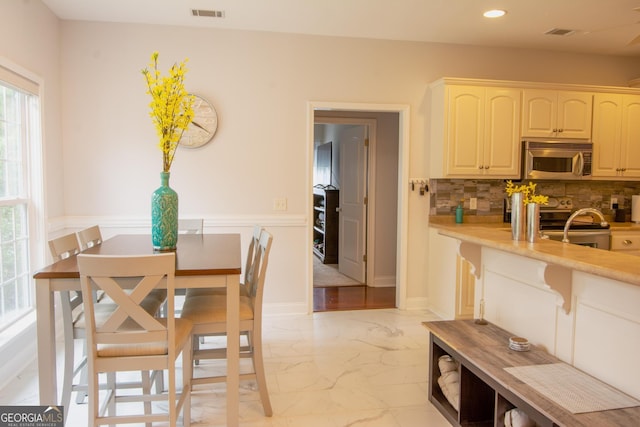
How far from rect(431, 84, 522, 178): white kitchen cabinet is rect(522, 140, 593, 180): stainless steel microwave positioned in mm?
97

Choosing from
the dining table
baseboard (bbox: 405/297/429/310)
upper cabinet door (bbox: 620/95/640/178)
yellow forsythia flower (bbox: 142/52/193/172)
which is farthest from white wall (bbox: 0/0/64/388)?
upper cabinet door (bbox: 620/95/640/178)

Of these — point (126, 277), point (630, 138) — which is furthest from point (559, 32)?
point (126, 277)

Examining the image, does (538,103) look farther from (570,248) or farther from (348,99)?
(570,248)

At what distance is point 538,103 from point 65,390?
4.35m

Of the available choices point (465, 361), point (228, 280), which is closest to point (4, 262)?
point (228, 280)

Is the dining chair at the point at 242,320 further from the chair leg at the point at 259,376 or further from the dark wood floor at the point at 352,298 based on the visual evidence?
the dark wood floor at the point at 352,298

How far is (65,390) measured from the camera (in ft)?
7.82

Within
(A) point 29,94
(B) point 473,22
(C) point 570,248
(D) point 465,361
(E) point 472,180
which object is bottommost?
(D) point 465,361

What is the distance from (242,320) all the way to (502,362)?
4.29 feet

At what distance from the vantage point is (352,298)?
507 cm

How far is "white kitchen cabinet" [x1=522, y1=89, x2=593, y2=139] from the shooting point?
429 centimetres

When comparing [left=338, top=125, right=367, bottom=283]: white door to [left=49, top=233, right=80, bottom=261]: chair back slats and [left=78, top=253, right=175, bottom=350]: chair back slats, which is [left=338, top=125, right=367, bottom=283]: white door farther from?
[left=78, top=253, right=175, bottom=350]: chair back slats

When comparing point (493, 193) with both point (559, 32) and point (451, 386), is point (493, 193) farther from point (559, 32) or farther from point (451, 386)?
point (451, 386)

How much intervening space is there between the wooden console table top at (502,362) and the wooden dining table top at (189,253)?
3.87 ft
